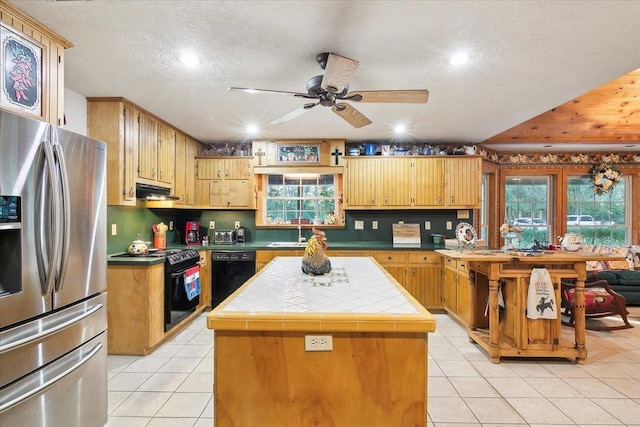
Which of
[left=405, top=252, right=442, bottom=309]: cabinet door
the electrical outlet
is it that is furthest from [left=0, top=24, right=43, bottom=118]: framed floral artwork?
[left=405, top=252, right=442, bottom=309]: cabinet door

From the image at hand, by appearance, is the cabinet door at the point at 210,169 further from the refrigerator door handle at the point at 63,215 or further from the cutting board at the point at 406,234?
the refrigerator door handle at the point at 63,215

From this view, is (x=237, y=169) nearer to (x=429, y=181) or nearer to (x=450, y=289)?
(x=429, y=181)

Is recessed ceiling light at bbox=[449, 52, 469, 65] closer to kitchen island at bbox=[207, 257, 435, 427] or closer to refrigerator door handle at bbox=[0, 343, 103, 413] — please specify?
kitchen island at bbox=[207, 257, 435, 427]

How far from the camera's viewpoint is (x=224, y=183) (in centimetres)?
475

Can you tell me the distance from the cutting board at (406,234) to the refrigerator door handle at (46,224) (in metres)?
3.90

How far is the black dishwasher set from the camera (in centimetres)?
438

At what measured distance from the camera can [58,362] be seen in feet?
5.51

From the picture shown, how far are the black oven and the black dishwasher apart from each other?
344mm

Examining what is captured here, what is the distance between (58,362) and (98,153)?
1.16 meters

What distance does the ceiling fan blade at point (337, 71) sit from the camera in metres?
1.85

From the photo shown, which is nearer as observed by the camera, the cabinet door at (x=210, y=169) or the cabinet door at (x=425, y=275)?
the cabinet door at (x=425, y=275)

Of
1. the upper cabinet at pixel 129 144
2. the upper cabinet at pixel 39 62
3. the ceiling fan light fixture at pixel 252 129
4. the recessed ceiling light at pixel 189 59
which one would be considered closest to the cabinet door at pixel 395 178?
the ceiling fan light fixture at pixel 252 129

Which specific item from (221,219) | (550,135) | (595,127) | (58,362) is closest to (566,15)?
(58,362)

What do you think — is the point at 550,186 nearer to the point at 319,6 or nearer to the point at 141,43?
the point at 319,6
